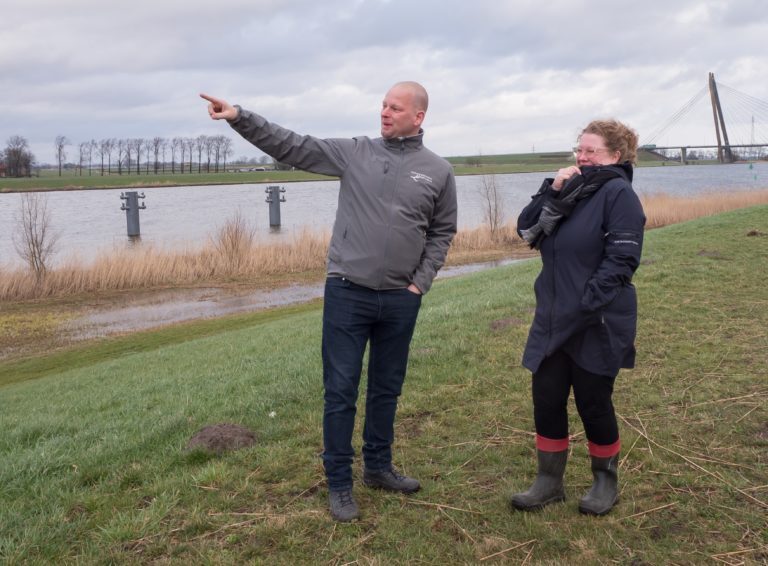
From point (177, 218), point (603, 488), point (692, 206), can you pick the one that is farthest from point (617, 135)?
point (177, 218)

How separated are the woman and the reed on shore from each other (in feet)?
61.6

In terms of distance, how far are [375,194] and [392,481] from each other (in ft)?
5.18

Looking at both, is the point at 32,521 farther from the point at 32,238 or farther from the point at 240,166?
the point at 240,166

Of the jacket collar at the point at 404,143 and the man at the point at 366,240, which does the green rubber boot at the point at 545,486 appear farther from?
the jacket collar at the point at 404,143

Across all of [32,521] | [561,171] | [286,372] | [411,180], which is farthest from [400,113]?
[286,372]

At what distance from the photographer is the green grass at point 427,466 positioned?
136 inches

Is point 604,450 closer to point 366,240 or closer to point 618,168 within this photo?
point 618,168

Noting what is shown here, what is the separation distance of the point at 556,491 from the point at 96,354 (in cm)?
1101

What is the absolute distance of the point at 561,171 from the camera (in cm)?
361

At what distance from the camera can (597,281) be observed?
3.42m

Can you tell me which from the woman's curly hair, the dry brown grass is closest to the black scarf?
the woman's curly hair

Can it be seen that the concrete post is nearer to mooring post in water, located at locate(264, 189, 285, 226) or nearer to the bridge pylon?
mooring post in water, located at locate(264, 189, 285, 226)

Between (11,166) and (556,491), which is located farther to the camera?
(11,166)

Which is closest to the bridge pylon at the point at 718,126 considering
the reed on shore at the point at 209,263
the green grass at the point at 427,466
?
the reed on shore at the point at 209,263
